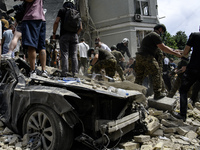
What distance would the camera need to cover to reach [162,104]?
4.73 m

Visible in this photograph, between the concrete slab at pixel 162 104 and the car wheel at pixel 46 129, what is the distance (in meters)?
2.81

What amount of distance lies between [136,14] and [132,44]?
312 cm

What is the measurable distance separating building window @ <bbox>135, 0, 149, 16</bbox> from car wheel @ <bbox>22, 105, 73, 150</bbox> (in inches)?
753

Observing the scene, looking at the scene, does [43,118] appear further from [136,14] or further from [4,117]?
[136,14]

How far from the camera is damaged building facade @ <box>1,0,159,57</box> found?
19.2 m

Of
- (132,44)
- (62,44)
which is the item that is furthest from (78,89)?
(132,44)

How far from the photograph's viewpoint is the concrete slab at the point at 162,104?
4602mm

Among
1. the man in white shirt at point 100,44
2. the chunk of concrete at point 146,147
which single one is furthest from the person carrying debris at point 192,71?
the man in white shirt at point 100,44

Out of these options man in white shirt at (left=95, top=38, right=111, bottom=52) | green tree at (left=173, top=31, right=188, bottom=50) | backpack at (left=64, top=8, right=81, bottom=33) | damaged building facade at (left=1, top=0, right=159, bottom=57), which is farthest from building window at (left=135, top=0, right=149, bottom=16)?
green tree at (left=173, top=31, right=188, bottom=50)

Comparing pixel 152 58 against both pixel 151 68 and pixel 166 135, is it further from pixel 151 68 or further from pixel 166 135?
pixel 166 135

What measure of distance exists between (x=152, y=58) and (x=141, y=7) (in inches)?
676

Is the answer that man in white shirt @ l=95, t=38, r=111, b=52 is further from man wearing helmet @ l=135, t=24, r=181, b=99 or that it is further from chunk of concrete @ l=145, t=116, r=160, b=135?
chunk of concrete @ l=145, t=116, r=160, b=135

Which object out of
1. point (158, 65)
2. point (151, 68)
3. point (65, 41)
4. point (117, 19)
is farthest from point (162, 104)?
point (117, 19)

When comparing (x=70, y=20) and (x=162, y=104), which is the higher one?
(x=70, y=20)
